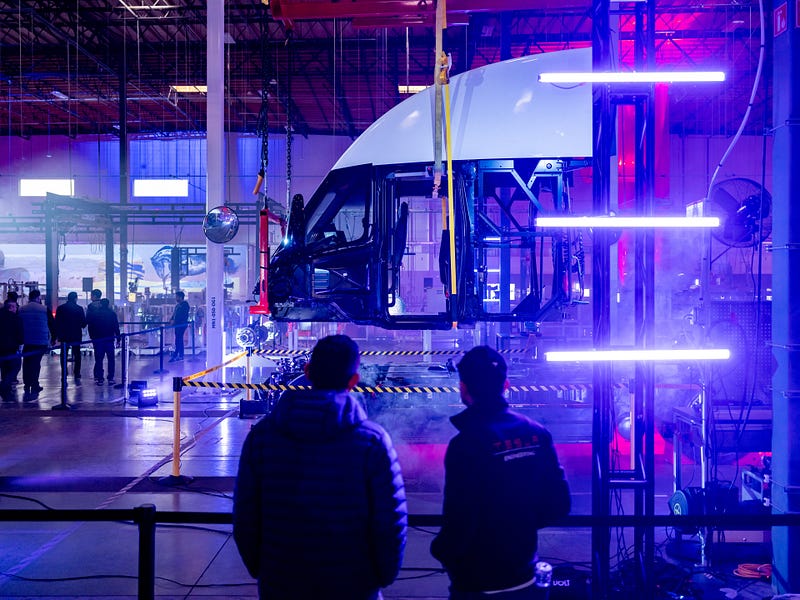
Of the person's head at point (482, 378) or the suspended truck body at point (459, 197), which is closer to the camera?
the person's head at point (482, 378)

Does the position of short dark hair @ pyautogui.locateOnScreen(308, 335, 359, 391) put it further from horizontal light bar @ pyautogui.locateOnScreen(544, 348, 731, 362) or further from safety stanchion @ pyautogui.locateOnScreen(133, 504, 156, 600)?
horizontal light bar @ pyautogui.locateOnScreen(544, 348, 731, 362)

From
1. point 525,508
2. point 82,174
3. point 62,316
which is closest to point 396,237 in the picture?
point 525,508

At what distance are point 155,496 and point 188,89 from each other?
18.9 metres

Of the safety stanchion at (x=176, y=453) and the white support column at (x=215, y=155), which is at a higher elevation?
the white support column at (x=215, y=155)

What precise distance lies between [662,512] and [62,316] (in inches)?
483

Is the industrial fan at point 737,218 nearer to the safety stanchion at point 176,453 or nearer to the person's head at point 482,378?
the person's head at point 482,378

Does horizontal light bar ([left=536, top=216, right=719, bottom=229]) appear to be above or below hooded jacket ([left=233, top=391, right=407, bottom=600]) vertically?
above

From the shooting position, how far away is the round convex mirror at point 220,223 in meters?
10.9

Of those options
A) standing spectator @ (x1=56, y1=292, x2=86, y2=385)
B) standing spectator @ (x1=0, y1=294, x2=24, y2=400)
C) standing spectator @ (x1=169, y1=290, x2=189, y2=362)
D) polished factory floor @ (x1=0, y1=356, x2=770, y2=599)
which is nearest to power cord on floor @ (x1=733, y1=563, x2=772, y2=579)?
polished factory floor @ (x1=0, y1=356, x2=770, y2=599)

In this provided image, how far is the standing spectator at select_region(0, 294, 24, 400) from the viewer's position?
11.8 meters

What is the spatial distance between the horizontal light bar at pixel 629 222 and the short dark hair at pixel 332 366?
139cm

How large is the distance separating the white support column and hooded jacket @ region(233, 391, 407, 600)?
381 inches

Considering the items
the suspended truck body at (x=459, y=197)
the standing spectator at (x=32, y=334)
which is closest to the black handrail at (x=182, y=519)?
the suspended truck body at (x=459, y=197)

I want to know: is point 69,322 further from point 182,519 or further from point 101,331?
point 182,519
